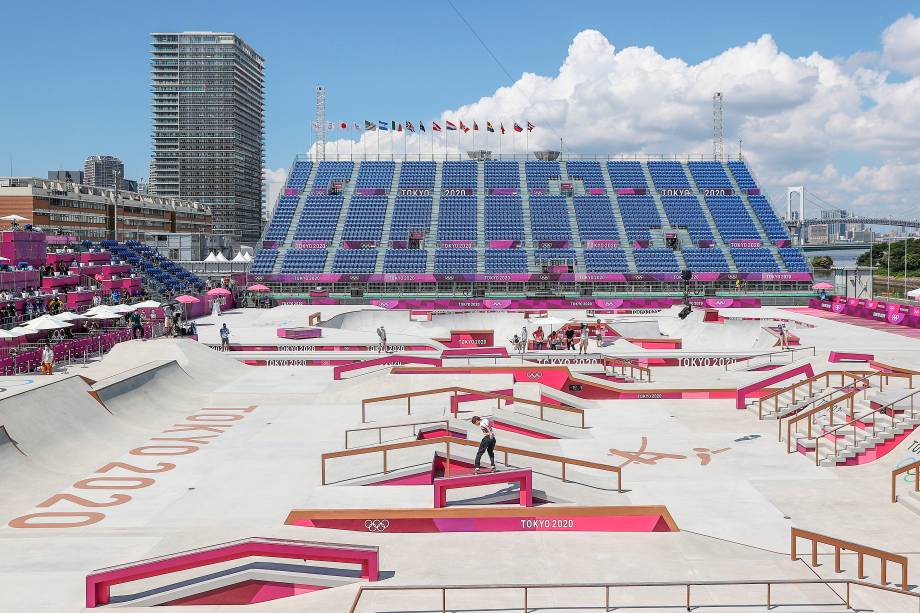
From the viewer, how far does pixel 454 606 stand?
11.7m

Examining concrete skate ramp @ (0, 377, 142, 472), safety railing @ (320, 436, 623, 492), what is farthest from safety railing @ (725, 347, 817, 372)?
concrete skate ramp @ (0, 377, 142, 472)

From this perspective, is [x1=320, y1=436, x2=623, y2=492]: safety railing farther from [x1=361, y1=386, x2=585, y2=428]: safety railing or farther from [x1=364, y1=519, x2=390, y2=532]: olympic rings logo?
[x1=361, y1=386, x2=585, y2=428]: safety railing

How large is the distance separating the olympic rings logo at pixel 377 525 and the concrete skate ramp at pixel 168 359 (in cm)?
1970

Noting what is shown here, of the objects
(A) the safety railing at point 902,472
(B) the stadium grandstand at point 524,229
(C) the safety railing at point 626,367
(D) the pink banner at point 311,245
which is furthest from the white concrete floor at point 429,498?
(D) the pink banner at point 311,245

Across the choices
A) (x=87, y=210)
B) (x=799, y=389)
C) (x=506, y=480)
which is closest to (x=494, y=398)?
(x=506, y=480)

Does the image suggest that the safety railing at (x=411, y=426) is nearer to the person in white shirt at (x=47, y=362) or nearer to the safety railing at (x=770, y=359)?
the person in white shirt at (x=47, y=362)

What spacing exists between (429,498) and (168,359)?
20.3m

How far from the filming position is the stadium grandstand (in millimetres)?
77438

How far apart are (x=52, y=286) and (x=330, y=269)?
103 ft

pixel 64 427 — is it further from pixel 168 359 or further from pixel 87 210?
pixel 87 210

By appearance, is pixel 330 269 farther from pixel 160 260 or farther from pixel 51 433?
pixel 51 433

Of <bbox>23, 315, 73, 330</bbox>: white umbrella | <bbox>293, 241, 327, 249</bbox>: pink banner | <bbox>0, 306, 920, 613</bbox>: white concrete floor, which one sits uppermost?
<bbox>293, 241, 327, 249</bbox>: pink banner

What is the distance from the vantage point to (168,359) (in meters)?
33.8

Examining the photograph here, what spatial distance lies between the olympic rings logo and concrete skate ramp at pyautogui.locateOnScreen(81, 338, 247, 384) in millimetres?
19702
